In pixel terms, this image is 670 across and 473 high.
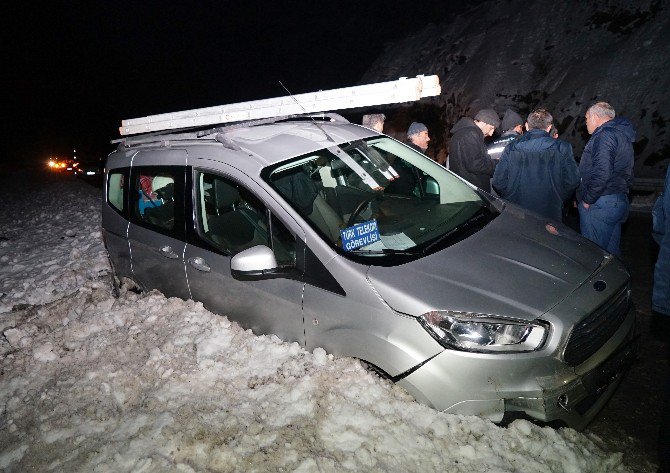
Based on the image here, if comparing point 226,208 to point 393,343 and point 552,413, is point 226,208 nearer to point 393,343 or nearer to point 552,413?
point 393,343

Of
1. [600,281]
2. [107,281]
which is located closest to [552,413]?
[600,281]

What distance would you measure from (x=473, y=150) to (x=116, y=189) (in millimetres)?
4040

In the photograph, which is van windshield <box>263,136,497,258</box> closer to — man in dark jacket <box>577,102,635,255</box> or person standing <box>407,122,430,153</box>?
man in dark jacket <box>577,102,635,255</box>

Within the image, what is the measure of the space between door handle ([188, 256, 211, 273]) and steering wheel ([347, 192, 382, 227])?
3.90 ft

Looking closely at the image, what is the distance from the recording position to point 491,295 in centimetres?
257

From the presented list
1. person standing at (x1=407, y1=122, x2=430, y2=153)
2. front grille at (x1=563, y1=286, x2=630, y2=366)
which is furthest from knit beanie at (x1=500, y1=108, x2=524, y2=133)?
front grille at (x1=563, y1=286, x2=630, y2=366)

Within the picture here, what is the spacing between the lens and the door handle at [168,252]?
371cm

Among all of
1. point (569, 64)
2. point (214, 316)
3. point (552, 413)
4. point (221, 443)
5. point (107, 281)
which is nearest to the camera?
point (552, 413)

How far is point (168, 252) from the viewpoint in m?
3.76

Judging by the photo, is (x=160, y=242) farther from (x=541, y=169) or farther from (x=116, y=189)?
(x=541, y=169)

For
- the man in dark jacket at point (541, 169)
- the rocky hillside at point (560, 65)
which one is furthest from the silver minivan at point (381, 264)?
the rocky hillside at point (560, 65)

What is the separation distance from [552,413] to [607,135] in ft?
10.1

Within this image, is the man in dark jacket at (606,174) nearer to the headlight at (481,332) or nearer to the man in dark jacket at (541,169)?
the man in dark jacket at (541,169)

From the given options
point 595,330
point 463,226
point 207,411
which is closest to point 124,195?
point 207,411
